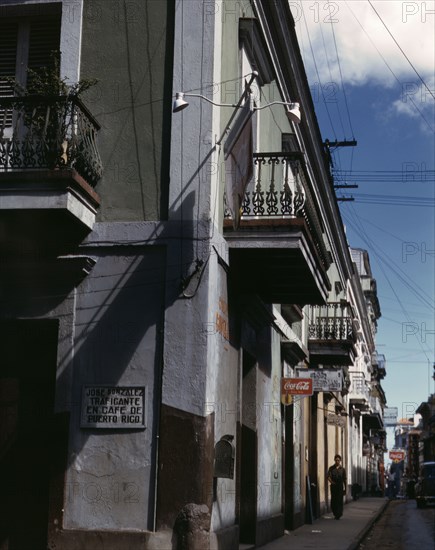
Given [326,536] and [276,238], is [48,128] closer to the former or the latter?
[276,238]

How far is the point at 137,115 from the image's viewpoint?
1083 cm

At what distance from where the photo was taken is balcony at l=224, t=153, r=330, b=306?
11.2m

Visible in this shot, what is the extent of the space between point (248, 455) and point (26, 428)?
4.48 metres

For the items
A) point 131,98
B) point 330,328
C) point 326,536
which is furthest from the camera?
point 330,328

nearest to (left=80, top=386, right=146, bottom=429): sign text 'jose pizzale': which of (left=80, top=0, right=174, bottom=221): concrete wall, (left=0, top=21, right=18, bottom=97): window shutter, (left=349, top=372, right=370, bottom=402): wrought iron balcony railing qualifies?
(left=80, top=0, right=174, bottom=221): concrete wall

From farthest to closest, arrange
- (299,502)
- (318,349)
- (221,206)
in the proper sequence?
(318,349), (299,502), (221,206)

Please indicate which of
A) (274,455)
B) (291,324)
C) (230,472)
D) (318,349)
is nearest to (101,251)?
(230,472)

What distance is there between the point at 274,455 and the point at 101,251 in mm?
7063

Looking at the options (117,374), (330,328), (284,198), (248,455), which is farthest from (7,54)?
(330,328)

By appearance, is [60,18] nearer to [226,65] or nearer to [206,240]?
[226,65]

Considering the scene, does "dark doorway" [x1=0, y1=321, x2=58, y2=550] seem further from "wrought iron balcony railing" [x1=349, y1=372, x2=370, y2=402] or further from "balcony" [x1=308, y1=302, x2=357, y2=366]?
"wrought iron balcony railing" [x1=349, y1=372, x2=370, y2=402]

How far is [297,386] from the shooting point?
1619 cm

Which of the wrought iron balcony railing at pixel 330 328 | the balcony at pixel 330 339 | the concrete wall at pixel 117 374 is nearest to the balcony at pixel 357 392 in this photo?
the balcony at pixel 330 339

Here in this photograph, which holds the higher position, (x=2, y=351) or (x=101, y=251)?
(x=101, y=251)
